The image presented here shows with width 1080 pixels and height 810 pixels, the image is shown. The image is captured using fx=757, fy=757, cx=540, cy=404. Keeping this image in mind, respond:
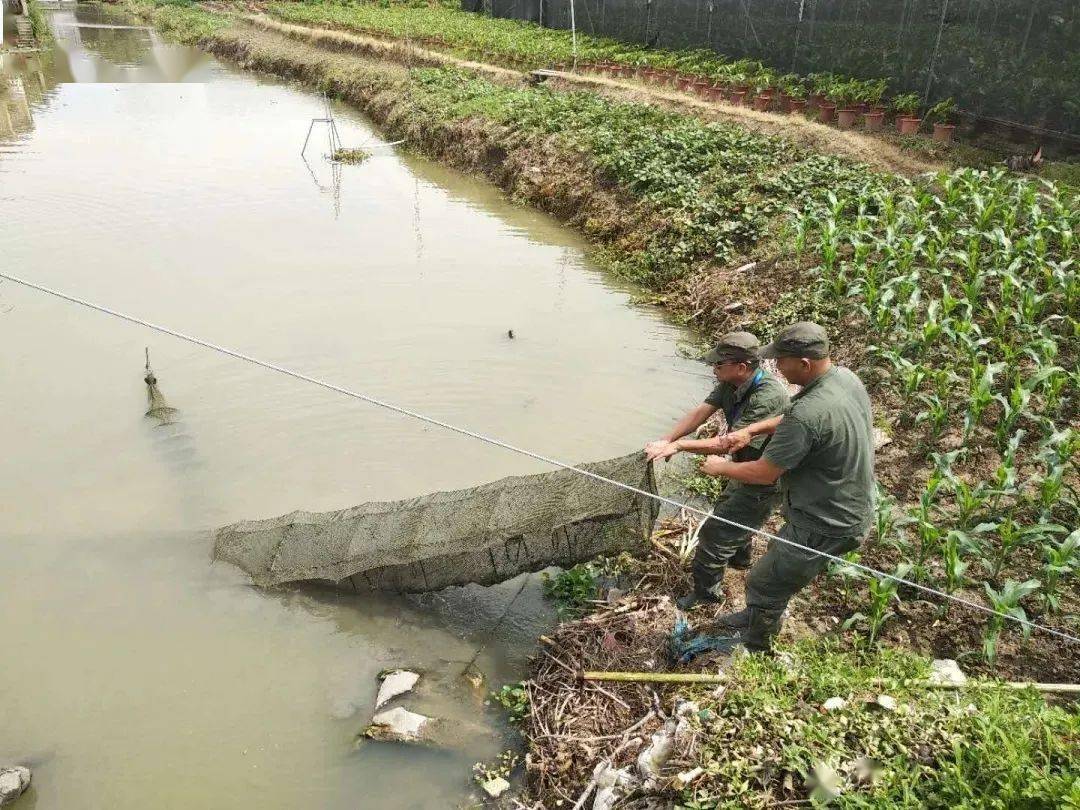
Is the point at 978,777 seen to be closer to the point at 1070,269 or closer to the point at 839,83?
the point at 1070,269

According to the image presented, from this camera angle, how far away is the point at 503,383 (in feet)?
27.0

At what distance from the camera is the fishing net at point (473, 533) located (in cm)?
442

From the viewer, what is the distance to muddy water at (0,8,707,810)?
4.32 metres

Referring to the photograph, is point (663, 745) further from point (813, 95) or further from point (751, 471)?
point (813, 95)

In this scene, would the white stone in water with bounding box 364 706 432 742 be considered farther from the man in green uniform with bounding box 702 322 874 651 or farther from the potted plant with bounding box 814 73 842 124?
the potted plant with bounding box 814 73 842 124

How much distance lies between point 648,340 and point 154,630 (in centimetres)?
616

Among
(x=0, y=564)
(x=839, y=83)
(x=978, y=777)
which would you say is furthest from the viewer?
(x=839, y=83)

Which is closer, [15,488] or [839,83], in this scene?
[15,488]

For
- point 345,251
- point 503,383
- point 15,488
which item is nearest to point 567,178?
point 345,251

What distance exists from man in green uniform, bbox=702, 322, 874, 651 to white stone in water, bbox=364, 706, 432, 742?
6.58 ft

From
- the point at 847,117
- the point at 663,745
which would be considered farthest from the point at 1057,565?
the point at 847,117

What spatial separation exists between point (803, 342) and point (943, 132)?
11.4 m

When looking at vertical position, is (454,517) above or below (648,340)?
above

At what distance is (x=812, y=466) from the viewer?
12.3 feet
